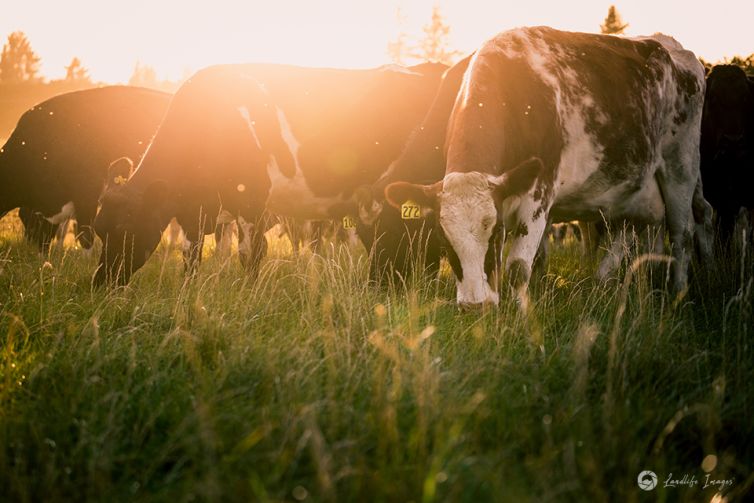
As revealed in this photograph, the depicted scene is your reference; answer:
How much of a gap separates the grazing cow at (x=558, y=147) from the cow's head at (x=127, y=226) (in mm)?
2597

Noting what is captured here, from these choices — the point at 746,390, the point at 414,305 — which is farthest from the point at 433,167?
the point at 746,390

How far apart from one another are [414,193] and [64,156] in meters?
7.33

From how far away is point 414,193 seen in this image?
5.05m

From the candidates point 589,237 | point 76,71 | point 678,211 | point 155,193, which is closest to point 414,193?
point 155,193

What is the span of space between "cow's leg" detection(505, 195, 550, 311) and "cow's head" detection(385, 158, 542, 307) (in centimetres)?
48

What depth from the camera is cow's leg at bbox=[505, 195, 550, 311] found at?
5.27m

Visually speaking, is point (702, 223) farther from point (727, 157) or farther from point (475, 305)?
point (475, 305)

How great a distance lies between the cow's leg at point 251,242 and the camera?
752cm

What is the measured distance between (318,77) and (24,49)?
9459 cm

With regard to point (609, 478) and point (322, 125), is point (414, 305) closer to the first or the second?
point (609, 478)

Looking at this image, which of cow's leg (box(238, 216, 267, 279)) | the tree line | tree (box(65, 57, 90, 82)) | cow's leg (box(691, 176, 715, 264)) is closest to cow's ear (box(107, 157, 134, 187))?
cow's leg (box(238, 216, 267, 279))

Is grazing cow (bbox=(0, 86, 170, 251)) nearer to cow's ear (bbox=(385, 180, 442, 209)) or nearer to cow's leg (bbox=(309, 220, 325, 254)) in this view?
cow's leg (bbox=(309, 220, 325, 254))

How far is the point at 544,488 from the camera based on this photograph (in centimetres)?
225

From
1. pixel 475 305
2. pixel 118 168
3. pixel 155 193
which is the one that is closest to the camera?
pixel 475 305
